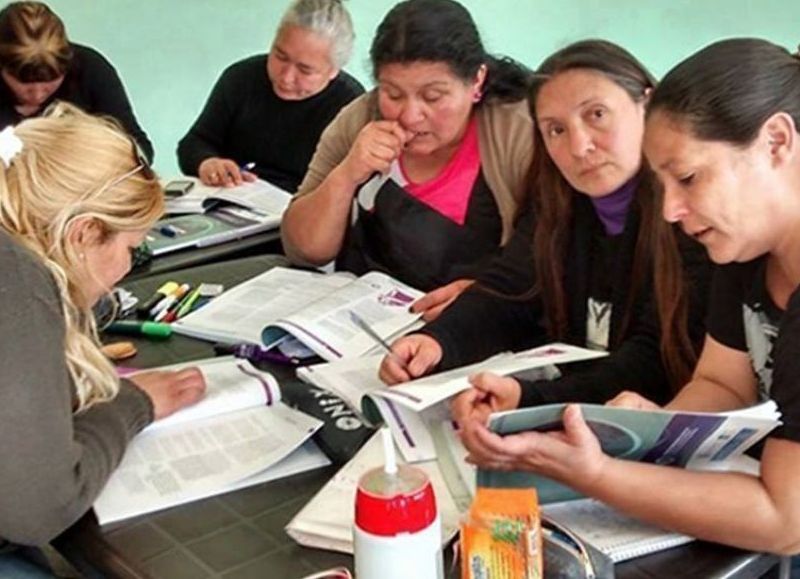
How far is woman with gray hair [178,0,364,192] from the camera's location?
2.94 metres

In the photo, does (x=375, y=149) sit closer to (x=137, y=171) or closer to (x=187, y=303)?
(x=187, y=303)

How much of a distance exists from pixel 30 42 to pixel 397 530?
97.0 inches

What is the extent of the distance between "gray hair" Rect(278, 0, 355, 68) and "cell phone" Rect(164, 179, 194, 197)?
58 centimetres

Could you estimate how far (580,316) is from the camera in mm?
1683

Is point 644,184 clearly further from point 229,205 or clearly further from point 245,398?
point 229,205

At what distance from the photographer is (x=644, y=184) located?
156 centimetres

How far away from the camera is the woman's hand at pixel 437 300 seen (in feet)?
5.77

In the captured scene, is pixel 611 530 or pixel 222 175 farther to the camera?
pixel 222 175

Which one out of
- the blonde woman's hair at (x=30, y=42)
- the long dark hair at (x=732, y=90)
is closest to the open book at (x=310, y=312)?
the long dark hair at (x=732, y=90)

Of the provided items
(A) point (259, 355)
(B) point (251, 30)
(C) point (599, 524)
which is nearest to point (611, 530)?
(C) point (599, 524)

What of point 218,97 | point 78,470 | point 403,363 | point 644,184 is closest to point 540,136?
point 644,184

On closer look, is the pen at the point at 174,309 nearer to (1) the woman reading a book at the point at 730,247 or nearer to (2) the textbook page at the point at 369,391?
(2) the textbook page at the point at 369,391

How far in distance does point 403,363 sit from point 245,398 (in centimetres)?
24

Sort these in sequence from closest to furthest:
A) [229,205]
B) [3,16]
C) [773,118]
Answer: [773,118] → [229,205] → [3,16]
